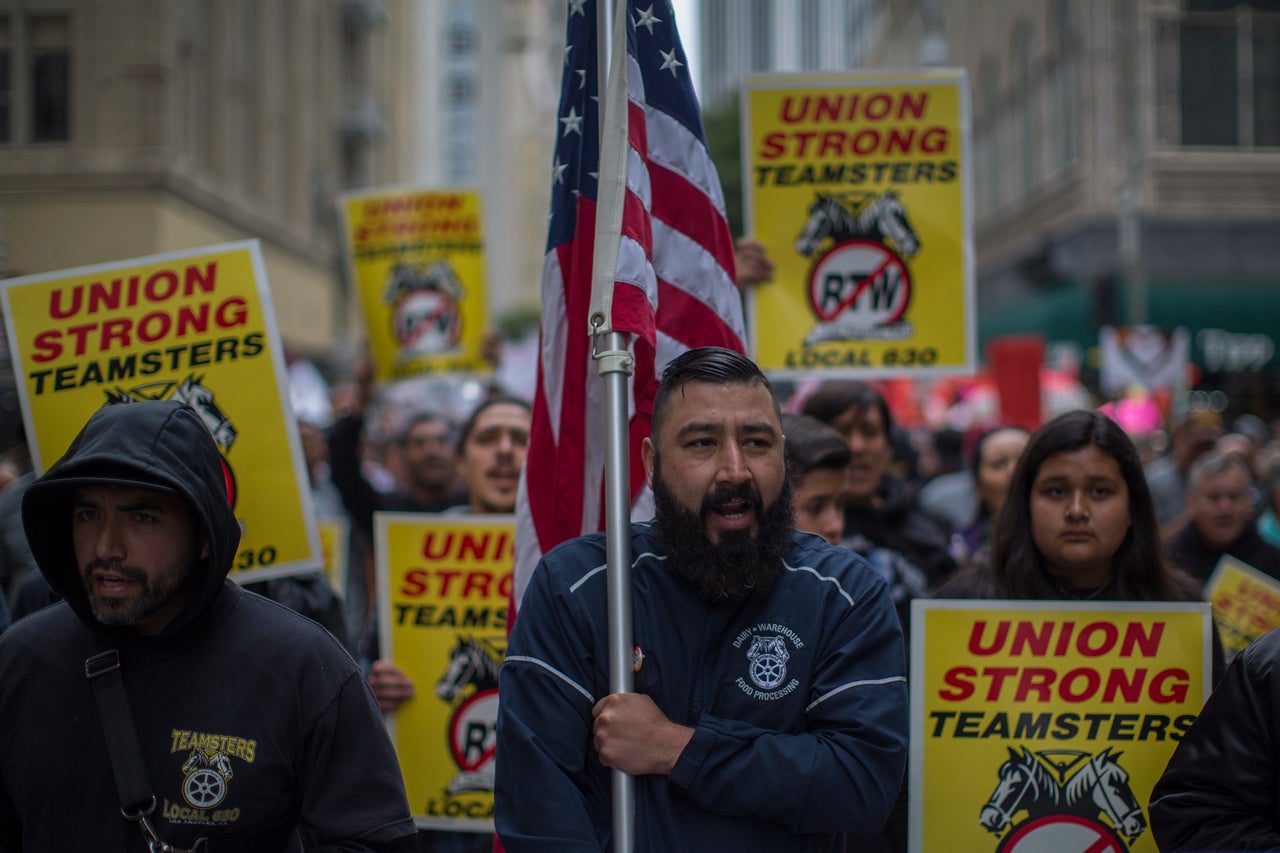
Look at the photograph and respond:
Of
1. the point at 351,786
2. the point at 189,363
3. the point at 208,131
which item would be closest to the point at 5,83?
the point at 208,131

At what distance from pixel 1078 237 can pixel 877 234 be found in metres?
24.3

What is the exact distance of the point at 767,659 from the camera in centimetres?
259

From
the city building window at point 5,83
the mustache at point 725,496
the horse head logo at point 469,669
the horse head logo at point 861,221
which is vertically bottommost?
the horse head logo at point 469,669

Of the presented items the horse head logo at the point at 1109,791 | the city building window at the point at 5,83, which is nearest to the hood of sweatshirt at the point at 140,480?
the horse head logo at the point at 1109,791

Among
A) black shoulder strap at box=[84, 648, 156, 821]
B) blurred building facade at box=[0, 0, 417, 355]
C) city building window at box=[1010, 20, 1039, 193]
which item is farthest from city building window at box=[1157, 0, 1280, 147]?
black shoulder strap at box=[84, 648, 156, 821]

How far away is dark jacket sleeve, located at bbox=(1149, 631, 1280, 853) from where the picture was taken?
2.68 metres

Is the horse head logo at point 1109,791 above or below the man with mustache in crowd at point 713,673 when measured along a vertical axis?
below

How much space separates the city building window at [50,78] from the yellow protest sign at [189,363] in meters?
16.5

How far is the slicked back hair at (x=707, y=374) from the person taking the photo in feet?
9.09

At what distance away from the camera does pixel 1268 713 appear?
271 cm

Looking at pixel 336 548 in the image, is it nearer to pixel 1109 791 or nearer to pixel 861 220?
pixel 861 220

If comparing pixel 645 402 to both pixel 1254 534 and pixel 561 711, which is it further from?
pixel 1254 534

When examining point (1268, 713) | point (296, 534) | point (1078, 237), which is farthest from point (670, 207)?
point (1078, 237)

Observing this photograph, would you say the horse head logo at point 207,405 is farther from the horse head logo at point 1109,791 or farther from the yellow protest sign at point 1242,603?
the yellow protest sign at point 1242,603
